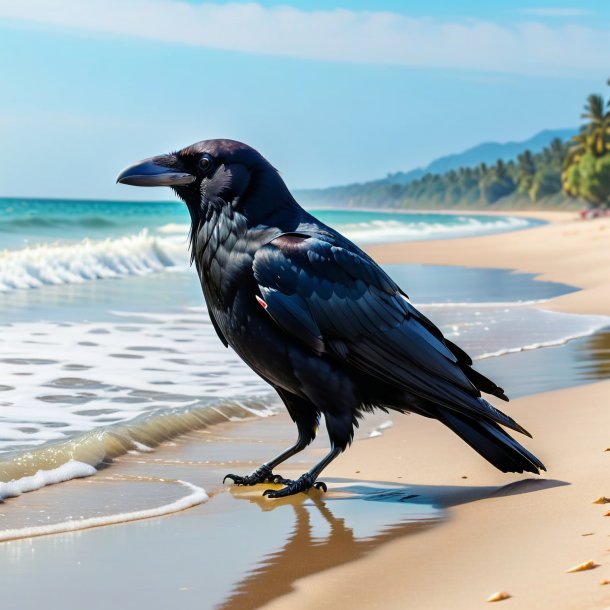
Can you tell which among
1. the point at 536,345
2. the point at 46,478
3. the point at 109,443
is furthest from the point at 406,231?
the point at 46,478

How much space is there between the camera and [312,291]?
443 centimetres

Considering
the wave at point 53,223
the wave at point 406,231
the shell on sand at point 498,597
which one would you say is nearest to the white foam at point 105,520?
the shell on sand at point 498,597

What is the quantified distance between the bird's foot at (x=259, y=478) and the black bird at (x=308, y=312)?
22 centimetres

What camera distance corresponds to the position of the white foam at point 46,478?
4699 mm

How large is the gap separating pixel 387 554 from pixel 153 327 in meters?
8.06

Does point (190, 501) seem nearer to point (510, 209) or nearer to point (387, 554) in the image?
point (387, 554)

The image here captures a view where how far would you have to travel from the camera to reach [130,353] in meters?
9.38

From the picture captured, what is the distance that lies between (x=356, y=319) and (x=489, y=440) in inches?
29.2

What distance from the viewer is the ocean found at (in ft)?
19.1

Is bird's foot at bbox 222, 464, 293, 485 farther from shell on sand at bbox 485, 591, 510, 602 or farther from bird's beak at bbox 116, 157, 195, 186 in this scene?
shell on sand at bbox 485, 591, 510, 602

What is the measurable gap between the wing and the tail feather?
8 centimetres

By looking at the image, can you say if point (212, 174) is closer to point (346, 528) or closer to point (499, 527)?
point (346, 528)

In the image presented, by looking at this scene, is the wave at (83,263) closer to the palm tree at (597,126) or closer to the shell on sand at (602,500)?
the shell on sand at (602,500)

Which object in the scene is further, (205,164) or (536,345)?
(536,345)
